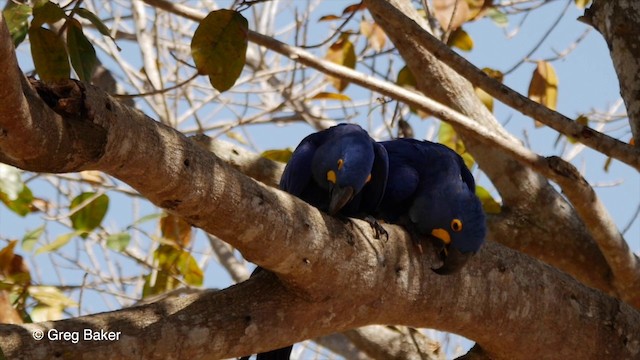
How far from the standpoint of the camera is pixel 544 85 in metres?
4.52

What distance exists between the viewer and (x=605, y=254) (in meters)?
3.63

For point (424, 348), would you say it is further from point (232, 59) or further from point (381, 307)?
point (232, 59)

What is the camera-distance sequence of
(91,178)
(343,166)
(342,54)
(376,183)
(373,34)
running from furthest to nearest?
(91,178), (373,34), (342,54), (376,183), (343,166)

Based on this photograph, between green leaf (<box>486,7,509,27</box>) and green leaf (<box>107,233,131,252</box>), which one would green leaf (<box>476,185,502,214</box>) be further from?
green leaf (<box>107,233,131,252</box>)

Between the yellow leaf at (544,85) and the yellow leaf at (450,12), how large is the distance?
0.60m

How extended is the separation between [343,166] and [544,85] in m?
1.89

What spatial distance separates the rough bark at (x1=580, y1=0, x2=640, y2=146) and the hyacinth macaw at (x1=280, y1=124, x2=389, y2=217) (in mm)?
941

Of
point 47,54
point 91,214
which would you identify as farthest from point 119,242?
point 47,54

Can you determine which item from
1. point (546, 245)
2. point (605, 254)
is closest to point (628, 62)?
point (605, 254)

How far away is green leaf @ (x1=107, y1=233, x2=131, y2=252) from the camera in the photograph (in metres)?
4.38

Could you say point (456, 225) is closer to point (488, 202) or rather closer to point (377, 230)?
point (377, 230)

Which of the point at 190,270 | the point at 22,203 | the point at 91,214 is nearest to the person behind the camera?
the point at 22,203

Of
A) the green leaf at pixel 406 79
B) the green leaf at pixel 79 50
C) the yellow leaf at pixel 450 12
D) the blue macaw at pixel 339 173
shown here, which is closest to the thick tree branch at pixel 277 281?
the blue macaw at pixel 339 173

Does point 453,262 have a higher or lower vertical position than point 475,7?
lower
